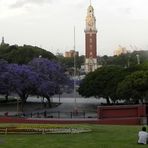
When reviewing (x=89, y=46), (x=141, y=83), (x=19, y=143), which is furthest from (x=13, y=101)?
(x=89, y=46)

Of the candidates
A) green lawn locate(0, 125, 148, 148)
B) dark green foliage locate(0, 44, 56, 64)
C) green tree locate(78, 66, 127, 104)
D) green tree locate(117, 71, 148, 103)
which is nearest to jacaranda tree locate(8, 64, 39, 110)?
green tree locate(78, 66, 127, 104)

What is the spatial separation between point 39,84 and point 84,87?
10664mm

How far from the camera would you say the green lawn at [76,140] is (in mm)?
22844

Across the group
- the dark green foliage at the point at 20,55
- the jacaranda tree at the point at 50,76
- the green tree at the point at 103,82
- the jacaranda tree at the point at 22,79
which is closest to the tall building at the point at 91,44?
the dark green foliage at the point at 20,55

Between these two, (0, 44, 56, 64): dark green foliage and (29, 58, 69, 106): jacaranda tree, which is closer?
(29, 58, 69, 106): jacaranda tree

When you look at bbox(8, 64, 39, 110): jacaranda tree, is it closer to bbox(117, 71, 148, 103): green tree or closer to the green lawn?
bbox(117, 71, 148, 103): green tree

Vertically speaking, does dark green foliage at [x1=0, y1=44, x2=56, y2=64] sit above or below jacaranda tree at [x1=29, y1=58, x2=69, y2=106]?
above

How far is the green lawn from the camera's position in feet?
74.9

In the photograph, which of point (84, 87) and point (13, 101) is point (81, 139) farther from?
point (13, 101)

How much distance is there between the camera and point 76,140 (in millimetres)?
25047

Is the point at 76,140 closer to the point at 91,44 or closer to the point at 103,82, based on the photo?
the point at 103,82

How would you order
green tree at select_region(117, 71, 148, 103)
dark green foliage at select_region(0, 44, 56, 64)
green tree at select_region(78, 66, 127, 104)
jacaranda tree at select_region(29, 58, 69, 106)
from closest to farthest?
green tree at select_region(117, 71, 148, 103) < jacaranda tree at select_region(29, 58, 69, 106) < green tree at select_region(78, 66, 127, 104) < dark green foliage at select_region(0, 44, 56, 64)

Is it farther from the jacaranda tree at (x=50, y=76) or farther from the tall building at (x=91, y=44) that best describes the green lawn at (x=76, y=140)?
the tall building at (x=91, y=44)

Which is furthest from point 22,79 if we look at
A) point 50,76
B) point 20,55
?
point 20,55
